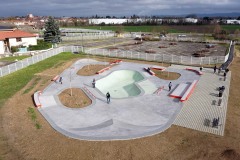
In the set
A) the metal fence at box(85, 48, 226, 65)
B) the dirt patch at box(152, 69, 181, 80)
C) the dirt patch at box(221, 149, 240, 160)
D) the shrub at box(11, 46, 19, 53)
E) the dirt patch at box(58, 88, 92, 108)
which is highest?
the shrub at box(11, 46, 19, 53)

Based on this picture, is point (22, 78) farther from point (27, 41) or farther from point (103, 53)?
point (27, 41)

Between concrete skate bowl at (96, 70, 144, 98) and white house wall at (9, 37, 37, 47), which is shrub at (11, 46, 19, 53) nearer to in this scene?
white house wall at (9, 37, 37, 47)

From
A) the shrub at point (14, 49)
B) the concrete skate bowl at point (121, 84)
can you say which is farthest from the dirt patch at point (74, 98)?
the shrub at point (14, 49)

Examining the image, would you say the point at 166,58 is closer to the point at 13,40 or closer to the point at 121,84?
the point at 121,84

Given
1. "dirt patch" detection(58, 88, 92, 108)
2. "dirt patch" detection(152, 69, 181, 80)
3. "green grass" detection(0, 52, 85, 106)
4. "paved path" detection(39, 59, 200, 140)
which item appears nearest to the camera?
"paved path" detection(39, 59, 200, 140)

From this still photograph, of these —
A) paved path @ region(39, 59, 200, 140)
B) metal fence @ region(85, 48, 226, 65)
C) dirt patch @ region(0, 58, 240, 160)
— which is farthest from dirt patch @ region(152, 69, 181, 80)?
dirt patch @ region(0, 58, 240, 160)

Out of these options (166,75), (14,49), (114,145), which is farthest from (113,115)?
(14,49)

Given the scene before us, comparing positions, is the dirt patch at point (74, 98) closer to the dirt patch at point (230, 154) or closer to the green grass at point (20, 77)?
the green grass at point (20, 77)
